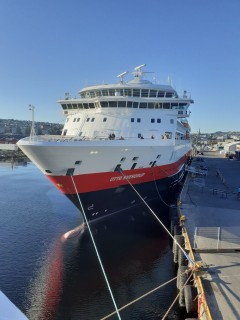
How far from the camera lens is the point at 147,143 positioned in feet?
71.8

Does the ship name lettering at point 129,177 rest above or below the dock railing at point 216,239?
above

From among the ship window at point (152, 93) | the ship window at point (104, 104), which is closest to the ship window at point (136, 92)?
the ship window at point (152, 93)

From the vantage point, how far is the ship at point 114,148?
19.1 m

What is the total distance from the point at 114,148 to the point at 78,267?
717 centimetres

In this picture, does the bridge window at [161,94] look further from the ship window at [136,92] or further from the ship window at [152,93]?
the ship window at [136,92]

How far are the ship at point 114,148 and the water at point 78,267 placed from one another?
250 cm

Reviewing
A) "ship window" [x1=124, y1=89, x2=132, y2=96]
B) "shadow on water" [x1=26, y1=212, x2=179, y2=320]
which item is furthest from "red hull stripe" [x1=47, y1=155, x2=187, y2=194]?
"ship window" [x1=124, y1=89, x2=132, y2=96]

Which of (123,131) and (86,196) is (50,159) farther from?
(123,131)

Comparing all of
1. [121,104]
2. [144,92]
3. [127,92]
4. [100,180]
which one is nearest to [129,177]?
[100,180]

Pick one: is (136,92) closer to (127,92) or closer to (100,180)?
(127,92)

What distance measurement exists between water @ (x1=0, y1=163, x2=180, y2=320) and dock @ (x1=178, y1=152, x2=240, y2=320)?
2.32 m

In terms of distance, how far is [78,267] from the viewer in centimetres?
1756

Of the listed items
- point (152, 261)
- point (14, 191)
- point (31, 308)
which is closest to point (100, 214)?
point (152, 261)

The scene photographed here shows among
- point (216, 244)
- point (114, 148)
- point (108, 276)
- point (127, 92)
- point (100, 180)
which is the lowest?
point (108, 276)
